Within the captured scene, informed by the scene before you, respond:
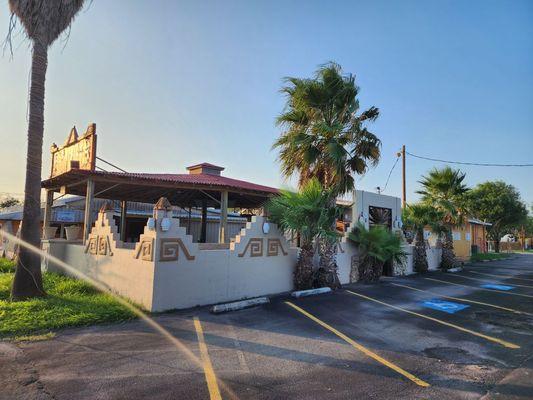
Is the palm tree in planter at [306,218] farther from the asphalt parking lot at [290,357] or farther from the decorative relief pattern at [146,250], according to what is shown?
the decorative relief pattern at [146,250]

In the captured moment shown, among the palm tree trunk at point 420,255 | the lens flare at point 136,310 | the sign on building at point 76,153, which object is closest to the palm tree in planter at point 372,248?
the palm tree trunk at point 420,255

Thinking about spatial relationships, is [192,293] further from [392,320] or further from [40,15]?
[40,15]

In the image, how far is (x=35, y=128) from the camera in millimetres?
9477

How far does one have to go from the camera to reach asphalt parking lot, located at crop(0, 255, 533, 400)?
4.60 meters

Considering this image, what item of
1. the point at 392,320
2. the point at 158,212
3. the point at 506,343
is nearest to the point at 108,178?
the point at 158,212

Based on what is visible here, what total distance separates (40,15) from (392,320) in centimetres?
1148

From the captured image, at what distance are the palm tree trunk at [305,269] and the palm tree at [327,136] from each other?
24.6 inches

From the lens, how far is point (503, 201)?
1811 inches

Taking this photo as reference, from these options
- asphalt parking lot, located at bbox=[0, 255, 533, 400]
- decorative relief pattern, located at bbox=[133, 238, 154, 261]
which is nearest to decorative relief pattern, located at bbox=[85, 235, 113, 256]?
decorative relief pattern, located at bbox=[133, 238, 154, 261]

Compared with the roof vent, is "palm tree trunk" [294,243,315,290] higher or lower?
lower

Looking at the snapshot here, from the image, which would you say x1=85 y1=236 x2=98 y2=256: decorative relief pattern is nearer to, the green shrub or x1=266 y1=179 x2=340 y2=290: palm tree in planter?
the green shrub

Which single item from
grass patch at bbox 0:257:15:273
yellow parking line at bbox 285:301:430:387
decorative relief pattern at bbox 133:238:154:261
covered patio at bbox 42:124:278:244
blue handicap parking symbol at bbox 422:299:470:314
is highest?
covered patio at bbox 42:124:278:244

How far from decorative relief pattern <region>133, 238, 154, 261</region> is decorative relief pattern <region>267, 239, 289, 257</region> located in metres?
Answer: 3.95

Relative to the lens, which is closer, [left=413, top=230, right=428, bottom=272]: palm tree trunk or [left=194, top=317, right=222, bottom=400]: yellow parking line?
[left=194, top=317, right=222, bottom=400]: yellow parking line
